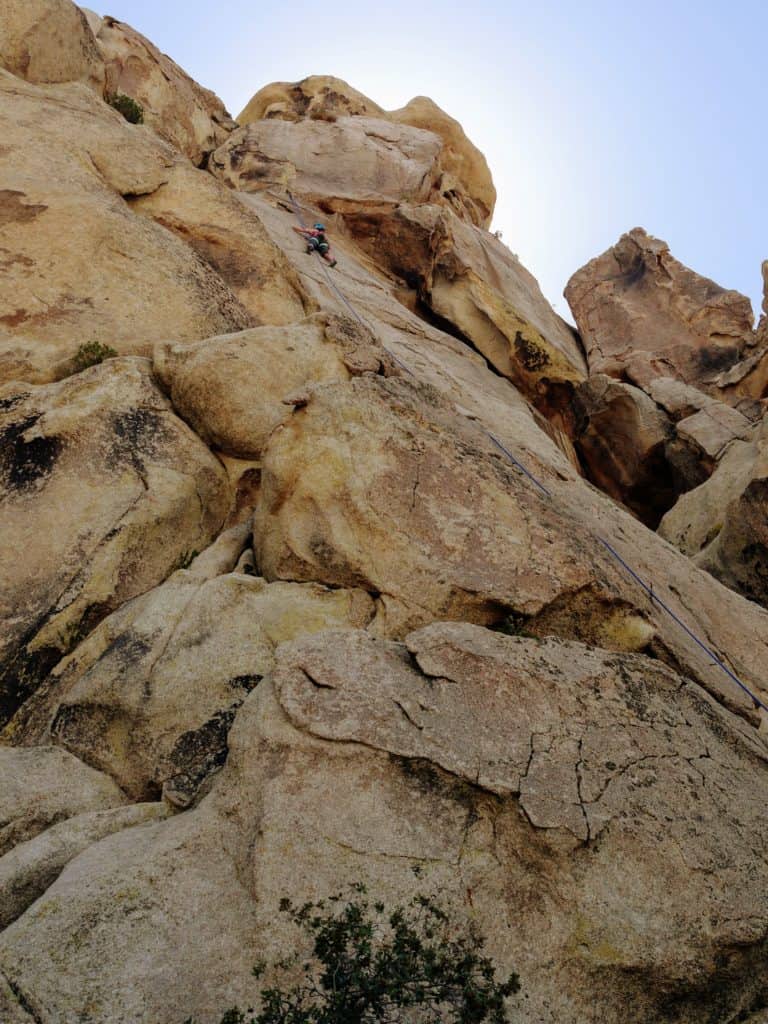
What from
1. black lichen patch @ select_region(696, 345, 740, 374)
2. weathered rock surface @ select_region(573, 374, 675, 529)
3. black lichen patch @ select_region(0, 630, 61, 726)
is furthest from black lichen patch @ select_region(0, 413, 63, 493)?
black lichen patch @ select_region(696, 345, 740, 374)

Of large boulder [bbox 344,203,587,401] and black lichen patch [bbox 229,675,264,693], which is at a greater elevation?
large boulder [bbox 344,203,587,401]

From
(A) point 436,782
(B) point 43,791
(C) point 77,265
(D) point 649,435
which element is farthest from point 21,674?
(D) point 649,435

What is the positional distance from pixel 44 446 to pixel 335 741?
5.73m

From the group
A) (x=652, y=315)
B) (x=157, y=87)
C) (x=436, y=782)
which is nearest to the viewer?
(x=436, y=782)

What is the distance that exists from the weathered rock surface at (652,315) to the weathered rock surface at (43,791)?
22.2 m

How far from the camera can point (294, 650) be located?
18.8 ft

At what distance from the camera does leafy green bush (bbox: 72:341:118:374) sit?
10.4 m

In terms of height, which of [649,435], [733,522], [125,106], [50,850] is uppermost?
[649,435]

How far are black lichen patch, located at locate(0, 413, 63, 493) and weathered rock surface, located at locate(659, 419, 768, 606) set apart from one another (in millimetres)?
12506

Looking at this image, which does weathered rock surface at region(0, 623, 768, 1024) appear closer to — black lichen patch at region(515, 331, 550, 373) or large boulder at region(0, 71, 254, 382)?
large boulder at region(0, 71, 254, 382)

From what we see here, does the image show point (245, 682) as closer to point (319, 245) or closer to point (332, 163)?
point (319, 245)

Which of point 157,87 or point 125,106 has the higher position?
point 157,87

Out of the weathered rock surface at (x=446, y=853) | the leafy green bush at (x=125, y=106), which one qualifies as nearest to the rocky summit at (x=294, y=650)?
the weathered rock surface at (x=446, y=853)

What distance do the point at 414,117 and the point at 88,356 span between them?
89.3 ft
